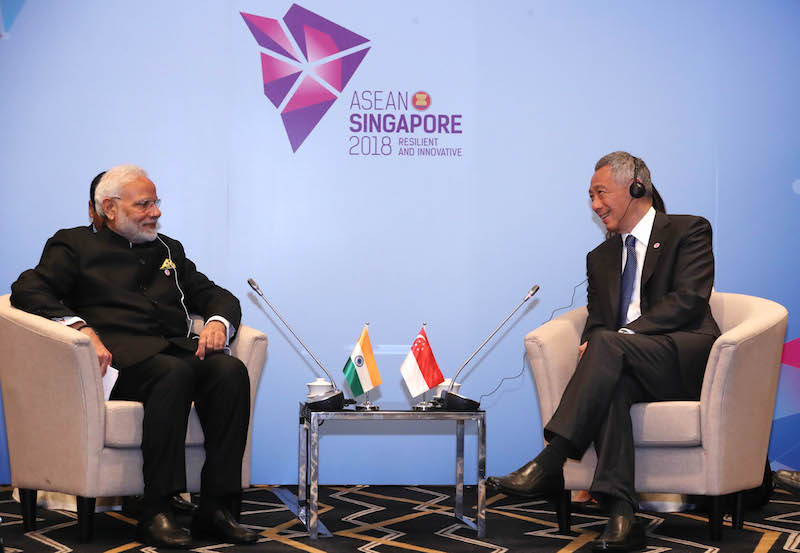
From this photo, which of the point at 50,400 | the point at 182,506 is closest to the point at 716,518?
the point at 182,506

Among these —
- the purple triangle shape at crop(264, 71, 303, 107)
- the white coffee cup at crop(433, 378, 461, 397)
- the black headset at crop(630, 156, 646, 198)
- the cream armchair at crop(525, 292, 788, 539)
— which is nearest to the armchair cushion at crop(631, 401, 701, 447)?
the cream armchair at crop(525, 292, 788, 539)

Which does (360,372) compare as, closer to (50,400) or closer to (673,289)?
(50,400)

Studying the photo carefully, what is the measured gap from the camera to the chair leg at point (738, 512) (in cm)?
280

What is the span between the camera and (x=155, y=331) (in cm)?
297

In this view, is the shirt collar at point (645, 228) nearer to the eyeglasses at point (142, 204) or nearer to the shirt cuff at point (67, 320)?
the eyeglasses at point (142, 204)

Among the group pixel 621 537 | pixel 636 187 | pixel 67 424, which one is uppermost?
pixel 636 187

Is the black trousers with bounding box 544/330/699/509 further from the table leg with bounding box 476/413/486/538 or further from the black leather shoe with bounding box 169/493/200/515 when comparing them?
the black leather shoe with bounding box 169/493/200/515

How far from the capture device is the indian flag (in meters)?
2.86

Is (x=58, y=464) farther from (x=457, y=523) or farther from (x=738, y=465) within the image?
(x=738, y=465)

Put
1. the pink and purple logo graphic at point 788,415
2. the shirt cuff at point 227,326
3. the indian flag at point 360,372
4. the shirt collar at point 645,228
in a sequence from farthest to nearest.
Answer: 1. the pink and purple logo graphic at point 788,415
2. the shirt collar at point 645,228
3. the shirt cuff at point 227,326
4. the indian flag at point 360,372

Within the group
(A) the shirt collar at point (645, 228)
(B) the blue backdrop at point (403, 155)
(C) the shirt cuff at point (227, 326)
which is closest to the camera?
(C) the shirt cuff at point (227, 326)

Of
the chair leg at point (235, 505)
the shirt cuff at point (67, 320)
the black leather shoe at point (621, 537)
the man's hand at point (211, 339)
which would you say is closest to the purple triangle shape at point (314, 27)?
the man's hand at point (211, 339)

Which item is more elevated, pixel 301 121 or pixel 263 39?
pixel 263 39

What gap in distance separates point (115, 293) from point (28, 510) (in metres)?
0.76
